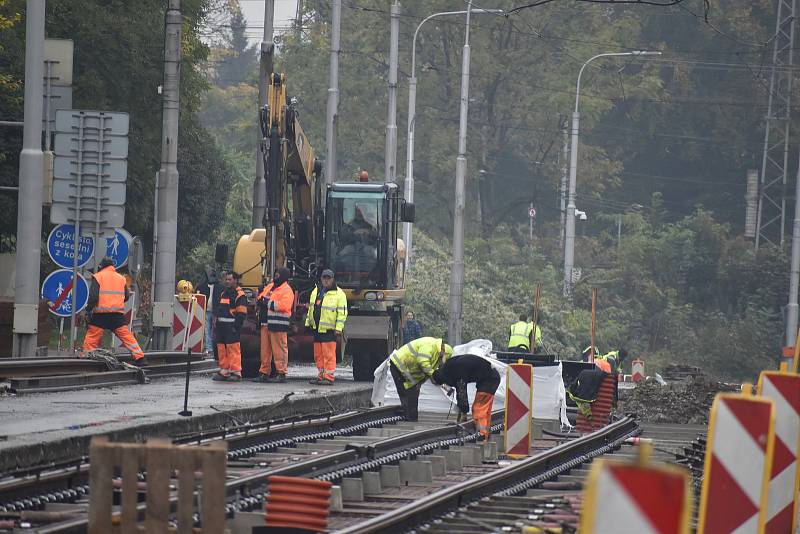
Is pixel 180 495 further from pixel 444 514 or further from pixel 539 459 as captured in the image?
pixel 539 459

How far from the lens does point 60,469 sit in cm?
1210

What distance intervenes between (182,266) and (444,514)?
35517 millimetres

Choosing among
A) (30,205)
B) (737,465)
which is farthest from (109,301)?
(737,465)

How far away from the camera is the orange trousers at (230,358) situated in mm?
24125

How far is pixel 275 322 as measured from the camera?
23.2 meters

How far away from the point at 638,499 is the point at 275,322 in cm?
1784

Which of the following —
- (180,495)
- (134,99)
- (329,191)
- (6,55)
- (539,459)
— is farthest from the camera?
(134,99)

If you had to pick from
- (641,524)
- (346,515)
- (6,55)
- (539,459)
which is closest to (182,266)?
(6,55)

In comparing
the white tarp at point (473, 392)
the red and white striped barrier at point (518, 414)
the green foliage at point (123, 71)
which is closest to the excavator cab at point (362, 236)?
the white tarp at point (473, 392)

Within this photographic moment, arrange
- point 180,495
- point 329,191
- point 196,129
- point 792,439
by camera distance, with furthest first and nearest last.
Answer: point 196,129 < point 329,191 < point 792,439 < point 180,495

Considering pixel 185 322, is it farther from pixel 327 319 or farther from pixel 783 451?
pixel 783 451

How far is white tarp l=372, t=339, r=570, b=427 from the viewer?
21.1 m

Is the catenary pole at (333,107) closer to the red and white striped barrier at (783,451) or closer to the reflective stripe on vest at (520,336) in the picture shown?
the reflective stripe on vest at (520,336)

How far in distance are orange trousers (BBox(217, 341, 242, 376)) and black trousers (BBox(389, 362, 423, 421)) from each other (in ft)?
15.7
